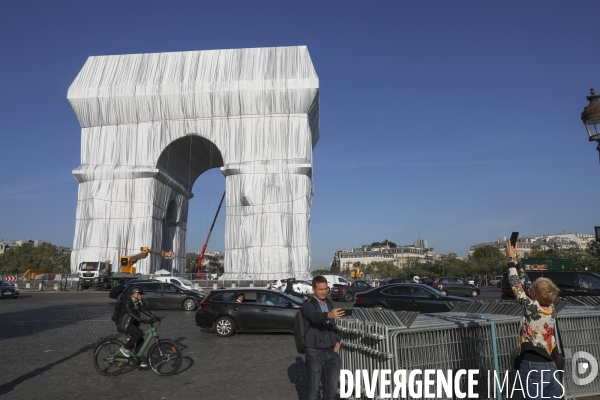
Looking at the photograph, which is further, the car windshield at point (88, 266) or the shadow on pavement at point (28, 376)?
the car windshield at point (88, 266)

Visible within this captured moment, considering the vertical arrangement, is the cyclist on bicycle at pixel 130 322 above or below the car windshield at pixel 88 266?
below

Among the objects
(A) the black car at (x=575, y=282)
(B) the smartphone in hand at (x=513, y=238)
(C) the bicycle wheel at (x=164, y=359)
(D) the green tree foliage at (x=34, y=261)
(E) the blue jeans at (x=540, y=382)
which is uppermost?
(D) the green tree foliage at (x=34, y=261)

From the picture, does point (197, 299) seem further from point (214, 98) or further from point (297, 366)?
point (214, 98)

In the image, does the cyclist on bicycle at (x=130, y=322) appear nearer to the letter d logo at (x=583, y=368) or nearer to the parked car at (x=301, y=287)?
the letter d logo at (x=583, y=368)

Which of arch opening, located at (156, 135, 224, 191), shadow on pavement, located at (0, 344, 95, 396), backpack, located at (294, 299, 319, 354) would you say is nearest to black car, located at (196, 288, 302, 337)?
shadow on pavement, located at (0, 344, 95, 396)

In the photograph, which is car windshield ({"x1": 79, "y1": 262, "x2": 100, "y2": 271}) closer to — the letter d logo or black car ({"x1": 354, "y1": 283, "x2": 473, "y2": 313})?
black car ({"x1": 354, "y1": 283, "x2": 473, "y2": 313})

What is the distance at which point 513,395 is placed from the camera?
5227 mm

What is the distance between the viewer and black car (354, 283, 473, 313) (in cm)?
1566

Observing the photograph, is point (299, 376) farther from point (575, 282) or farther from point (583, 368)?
point (575, 282)

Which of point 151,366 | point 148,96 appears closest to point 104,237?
point 148,96

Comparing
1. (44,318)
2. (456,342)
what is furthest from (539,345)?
(44,318)

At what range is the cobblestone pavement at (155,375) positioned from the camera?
675 centimetres

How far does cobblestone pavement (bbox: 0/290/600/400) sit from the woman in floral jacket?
321 centimetres

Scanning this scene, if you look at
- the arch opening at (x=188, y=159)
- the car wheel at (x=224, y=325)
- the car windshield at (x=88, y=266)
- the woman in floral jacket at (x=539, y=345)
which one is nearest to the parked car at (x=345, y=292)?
the car wheel at (x=224, y=325)
